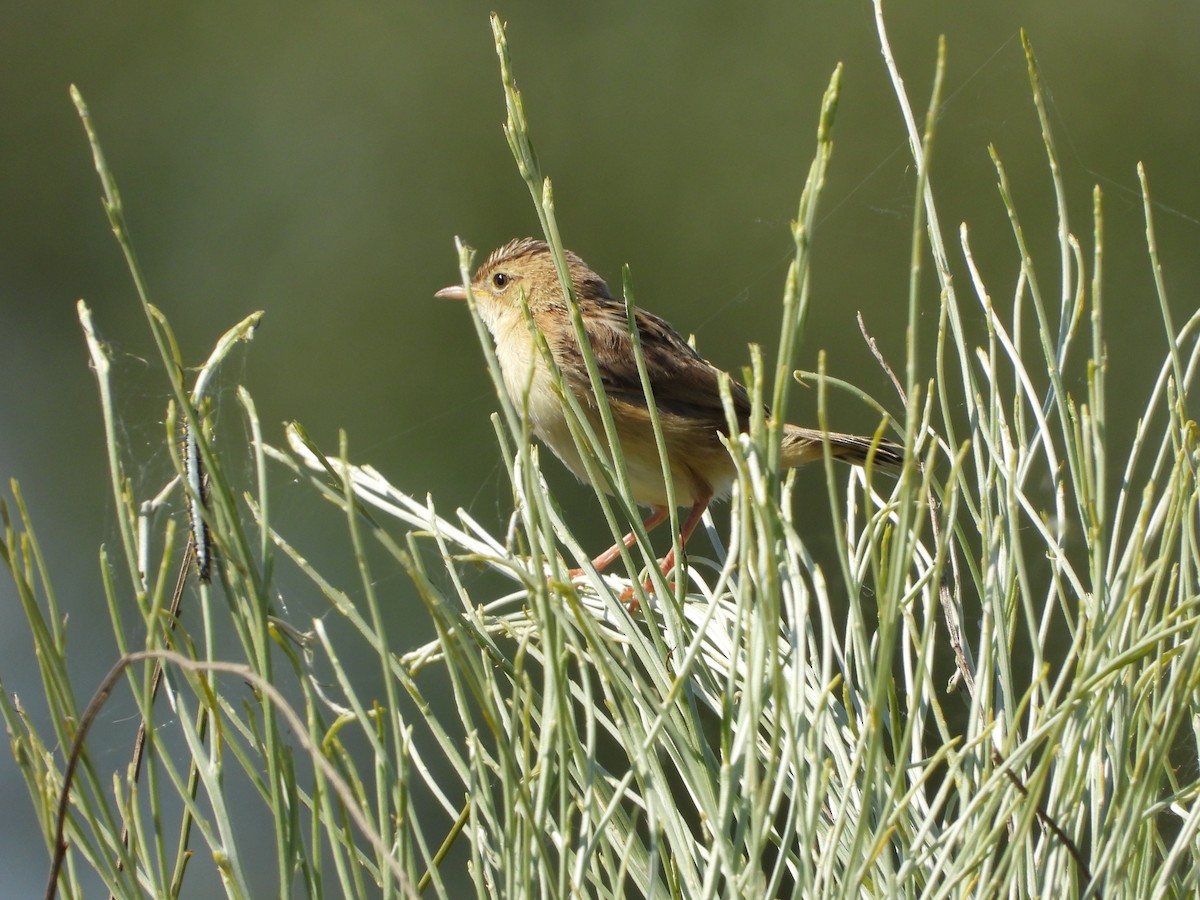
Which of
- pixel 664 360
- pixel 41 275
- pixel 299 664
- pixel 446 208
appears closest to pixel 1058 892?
pixel 299 664

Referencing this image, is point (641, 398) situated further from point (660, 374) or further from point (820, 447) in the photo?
point (820, 447)

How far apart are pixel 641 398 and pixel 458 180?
2576 millimetres

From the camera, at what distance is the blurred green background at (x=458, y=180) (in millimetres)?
4684

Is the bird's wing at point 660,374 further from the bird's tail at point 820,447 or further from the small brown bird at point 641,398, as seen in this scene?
the bird's tail at point 820,447

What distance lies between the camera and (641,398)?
2.72 meters

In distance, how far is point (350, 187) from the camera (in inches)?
198

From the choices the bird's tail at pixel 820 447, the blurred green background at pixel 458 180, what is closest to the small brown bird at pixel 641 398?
the bird's tail at pixel 820 447

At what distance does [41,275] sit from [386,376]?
54.9 inches

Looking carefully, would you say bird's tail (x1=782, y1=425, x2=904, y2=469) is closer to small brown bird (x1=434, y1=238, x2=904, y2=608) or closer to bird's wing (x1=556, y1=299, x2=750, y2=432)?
small brown bird (x1=434, y1=238, x2=904, y2=608)

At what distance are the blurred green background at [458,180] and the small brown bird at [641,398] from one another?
4.94 ft

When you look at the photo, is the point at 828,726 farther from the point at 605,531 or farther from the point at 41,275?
the point at 41,275

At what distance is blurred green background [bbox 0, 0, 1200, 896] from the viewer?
184 inches

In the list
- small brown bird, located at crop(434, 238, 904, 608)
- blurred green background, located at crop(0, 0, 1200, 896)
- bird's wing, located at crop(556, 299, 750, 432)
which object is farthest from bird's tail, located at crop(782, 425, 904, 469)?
blurred green background, located at crop(0, 0, 1200, 896)

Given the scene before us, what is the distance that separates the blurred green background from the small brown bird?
4.94 feet
